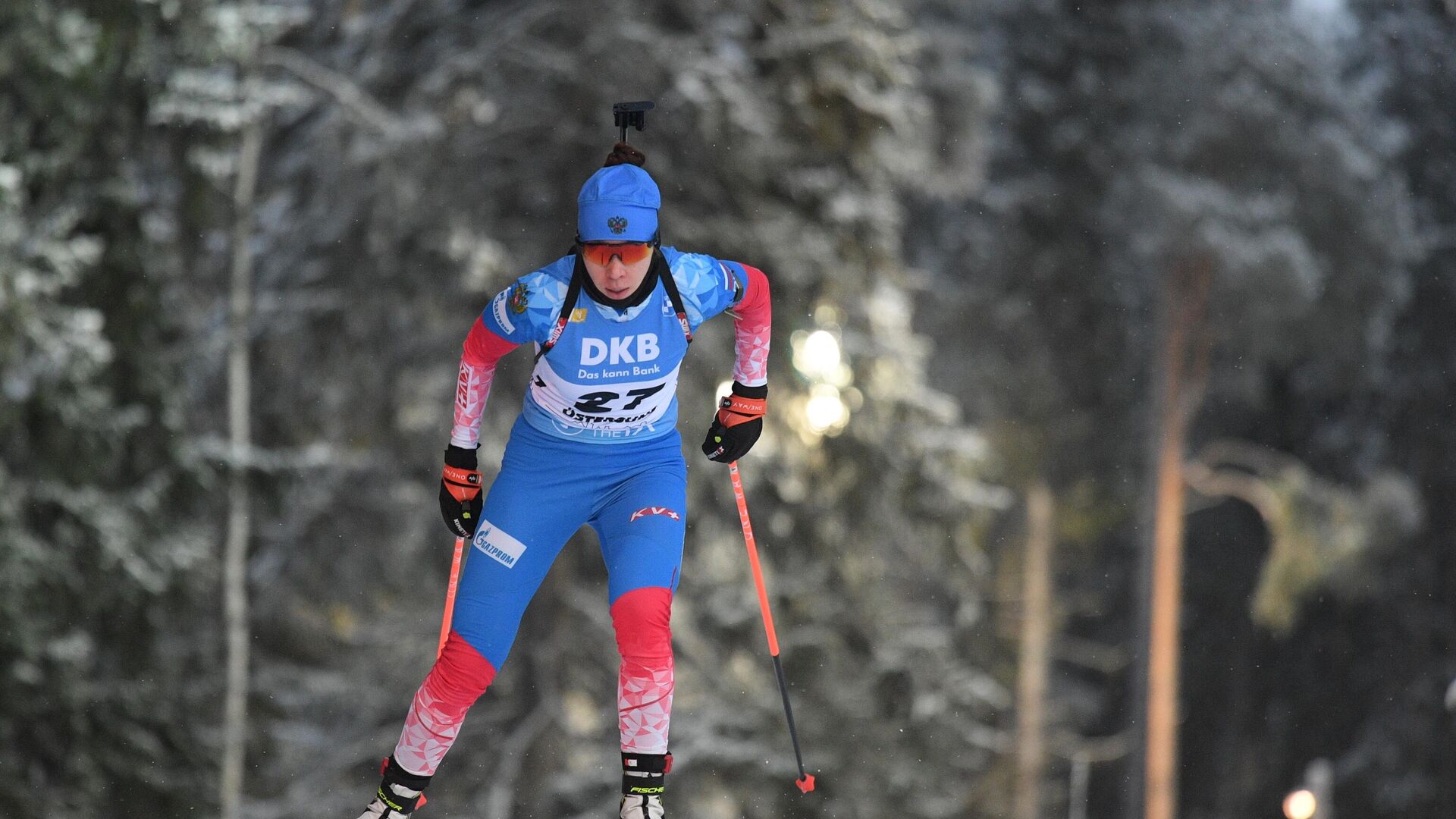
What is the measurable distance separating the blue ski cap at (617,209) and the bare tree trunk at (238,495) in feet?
24.6

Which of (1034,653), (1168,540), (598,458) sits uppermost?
(1168,540)

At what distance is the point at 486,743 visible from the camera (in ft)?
37.3

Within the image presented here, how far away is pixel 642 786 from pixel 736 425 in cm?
104

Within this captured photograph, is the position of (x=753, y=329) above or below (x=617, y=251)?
above

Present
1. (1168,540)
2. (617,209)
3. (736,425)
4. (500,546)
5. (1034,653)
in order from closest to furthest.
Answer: (617,209) < (500,546) < (736,425) < (1168,540) < (1034,653)

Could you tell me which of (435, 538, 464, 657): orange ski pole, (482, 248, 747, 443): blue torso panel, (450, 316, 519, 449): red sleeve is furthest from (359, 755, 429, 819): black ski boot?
(482, 248, 747, 443): blue torso panel

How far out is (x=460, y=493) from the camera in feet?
15.3

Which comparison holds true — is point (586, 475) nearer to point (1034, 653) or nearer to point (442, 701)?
point (442, 701)

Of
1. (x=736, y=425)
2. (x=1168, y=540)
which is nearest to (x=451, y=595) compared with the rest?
(x=736, y=425)

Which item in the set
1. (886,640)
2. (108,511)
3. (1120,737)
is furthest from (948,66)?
(1120,737)

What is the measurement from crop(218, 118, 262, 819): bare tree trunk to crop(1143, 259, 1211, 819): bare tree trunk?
1206cm

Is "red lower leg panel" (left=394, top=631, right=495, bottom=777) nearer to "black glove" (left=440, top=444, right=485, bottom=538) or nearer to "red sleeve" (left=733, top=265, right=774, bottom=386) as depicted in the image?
"black glove" (left=440, top=444, right=485, bottom=538)

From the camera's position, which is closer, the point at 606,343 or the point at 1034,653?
the point at 606,343

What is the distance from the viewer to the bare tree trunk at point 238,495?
11.4 metres
